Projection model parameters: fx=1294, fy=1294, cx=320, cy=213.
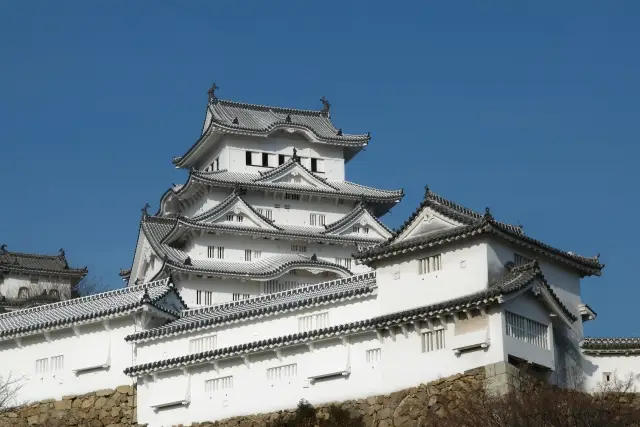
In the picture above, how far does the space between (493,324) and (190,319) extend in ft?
41.2

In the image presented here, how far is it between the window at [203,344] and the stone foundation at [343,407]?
2543 millimetres

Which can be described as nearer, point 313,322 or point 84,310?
point 313,322

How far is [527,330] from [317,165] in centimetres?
2733

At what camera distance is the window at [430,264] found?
1518 inches

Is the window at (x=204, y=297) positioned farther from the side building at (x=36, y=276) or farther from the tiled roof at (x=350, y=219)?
the side building at (x=36, y=276)

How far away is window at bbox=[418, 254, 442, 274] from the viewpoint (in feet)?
127

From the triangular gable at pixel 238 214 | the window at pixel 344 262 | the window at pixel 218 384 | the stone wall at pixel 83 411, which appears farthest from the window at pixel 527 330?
the triangular gable at pixel 238 214

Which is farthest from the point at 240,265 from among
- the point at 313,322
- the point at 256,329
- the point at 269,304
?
the point at 313,322

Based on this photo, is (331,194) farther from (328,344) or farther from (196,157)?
(328,344)

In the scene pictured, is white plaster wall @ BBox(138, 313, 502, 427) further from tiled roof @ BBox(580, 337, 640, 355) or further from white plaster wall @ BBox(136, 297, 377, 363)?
tiled roof @ BBox(580, 337, 640, 355)

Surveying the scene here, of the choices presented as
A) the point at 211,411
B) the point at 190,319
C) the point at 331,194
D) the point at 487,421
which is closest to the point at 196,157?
the point at 331,194

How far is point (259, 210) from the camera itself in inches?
2362

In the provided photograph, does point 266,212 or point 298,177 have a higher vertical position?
point 298,177

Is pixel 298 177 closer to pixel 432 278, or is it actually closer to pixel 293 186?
pixel 293 186
